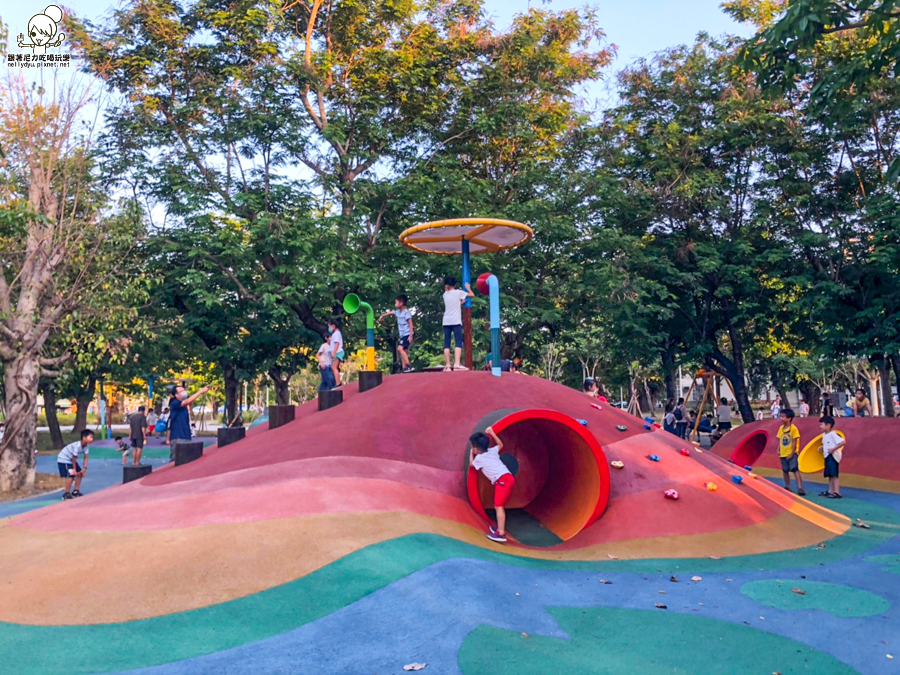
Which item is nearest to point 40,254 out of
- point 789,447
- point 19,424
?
point 19,424

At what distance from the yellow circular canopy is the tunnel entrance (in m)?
3.19

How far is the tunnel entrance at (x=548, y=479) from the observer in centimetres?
889

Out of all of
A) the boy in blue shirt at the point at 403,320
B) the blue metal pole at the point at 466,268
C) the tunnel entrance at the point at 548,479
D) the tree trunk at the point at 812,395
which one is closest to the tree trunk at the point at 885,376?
the tunnel entrance at the point at 548,479

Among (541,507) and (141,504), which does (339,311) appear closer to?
(541,507)

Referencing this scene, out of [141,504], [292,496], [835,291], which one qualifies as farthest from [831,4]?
[835,291]

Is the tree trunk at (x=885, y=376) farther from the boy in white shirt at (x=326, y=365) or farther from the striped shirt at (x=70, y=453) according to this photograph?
the striped shirt at (x=70, y=453)

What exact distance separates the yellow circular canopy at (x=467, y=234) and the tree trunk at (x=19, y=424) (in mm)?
9482

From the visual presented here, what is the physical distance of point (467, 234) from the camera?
11.4 meters

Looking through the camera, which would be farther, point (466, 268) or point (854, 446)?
point (854, 446)

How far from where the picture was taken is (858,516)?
36.8 ft

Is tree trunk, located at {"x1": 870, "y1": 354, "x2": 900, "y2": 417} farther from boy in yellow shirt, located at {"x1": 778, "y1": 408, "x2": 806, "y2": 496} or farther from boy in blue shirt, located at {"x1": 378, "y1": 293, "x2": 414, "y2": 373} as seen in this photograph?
boy in blue shirt, located at {"x1": 378, "y1": 293, "x2": 414, "y2": 373}

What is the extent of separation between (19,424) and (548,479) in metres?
12.0

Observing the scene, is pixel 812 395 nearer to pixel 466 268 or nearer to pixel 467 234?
pixel 466 268

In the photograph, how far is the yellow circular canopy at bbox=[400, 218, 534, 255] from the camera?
34.8ft
